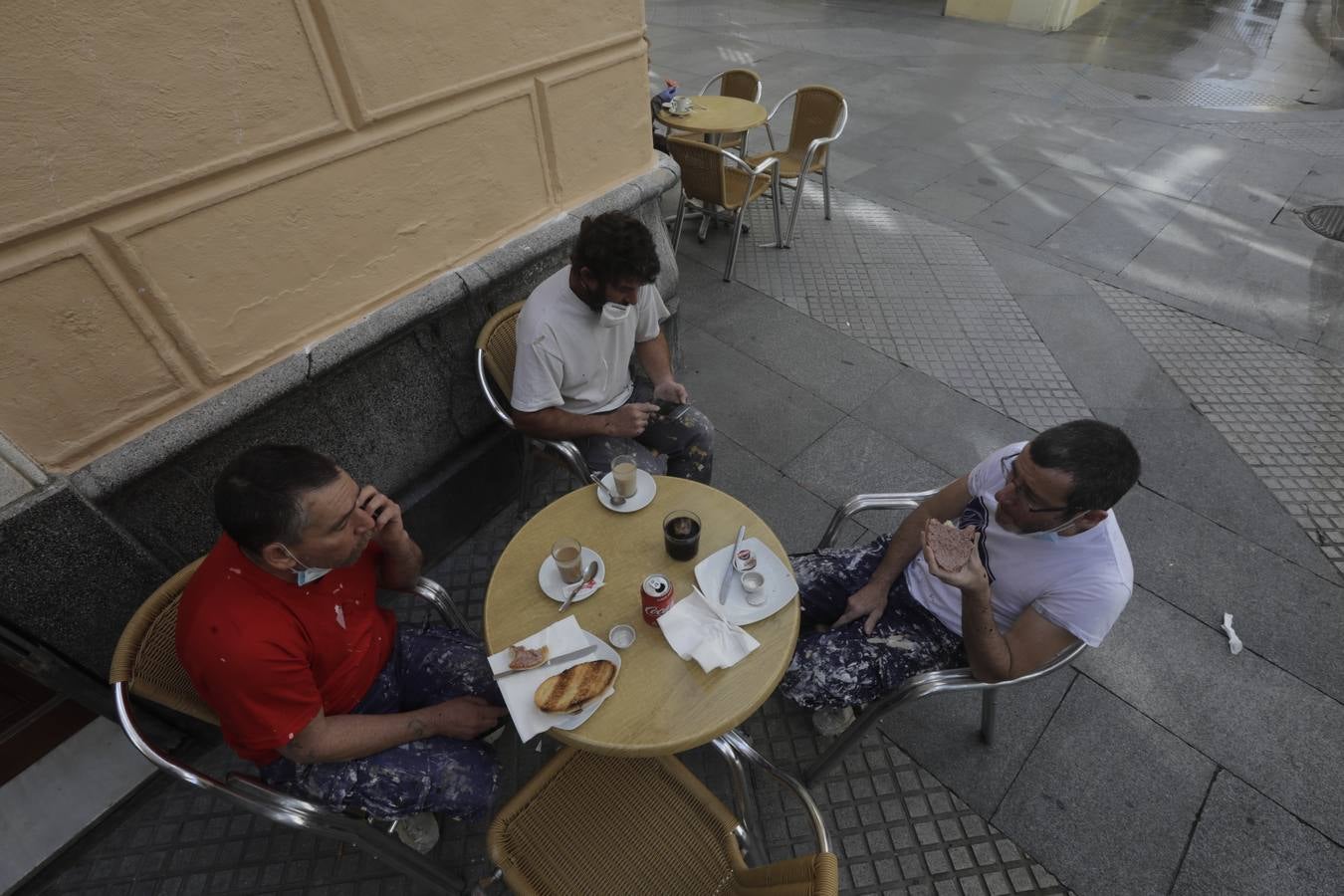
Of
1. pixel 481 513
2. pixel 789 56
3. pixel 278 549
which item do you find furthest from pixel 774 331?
pixel 789 56

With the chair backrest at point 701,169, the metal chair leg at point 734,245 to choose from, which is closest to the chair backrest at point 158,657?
the chair backrest at point 701,169

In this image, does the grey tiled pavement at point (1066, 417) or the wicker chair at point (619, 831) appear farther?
the grey tiled pavement at point (1066, 417)

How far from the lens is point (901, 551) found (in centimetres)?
230

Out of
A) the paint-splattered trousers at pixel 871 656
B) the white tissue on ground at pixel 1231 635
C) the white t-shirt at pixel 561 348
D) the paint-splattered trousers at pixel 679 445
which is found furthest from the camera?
the paint-splattered trousers at pixel 679 445

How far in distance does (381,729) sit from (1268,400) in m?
5.40

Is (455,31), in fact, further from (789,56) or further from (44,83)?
(789,56)

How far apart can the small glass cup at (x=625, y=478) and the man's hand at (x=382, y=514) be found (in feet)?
2.43

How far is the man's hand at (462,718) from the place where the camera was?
1940 millimetres

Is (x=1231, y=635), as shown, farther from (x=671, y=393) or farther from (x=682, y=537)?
(x=671, y=393)

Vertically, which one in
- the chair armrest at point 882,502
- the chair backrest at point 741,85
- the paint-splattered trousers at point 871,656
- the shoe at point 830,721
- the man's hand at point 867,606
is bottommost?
the shoe at point 830,721

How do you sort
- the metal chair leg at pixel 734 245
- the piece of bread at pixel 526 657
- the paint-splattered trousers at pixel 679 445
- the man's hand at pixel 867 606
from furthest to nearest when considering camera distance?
the metal chair leg at pixel 734 245, the paint-splattered trousers at pixel 679 445, the man's hand at pixel 867 606, the piece of bread at pixel 526 657

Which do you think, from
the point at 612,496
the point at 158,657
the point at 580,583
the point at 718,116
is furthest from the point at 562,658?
the point at 718,116

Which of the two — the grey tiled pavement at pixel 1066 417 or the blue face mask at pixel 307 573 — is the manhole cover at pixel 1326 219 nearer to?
the grey tiled pavement at pixel 1066 417

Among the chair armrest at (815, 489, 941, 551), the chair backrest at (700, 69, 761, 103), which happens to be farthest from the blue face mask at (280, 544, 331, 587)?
the chair backrest at (700, 69, 761, 103)
